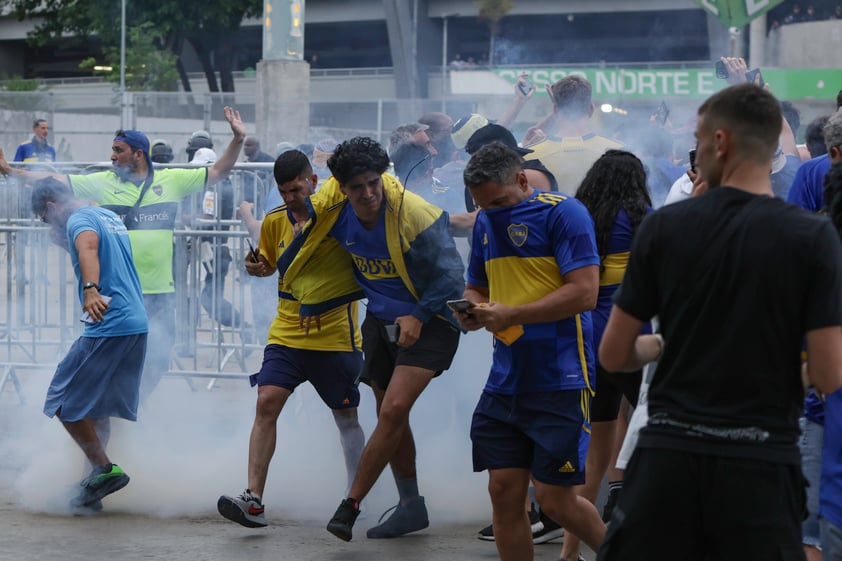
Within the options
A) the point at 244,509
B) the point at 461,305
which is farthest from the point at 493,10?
the point at 461,305

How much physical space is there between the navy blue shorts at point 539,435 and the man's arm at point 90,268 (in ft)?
8.08

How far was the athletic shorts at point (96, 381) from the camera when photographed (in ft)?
20.7

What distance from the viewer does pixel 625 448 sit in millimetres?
3406

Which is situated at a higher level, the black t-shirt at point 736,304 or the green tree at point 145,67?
the green tree at point 145,67

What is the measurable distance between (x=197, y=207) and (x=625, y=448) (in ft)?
20.6

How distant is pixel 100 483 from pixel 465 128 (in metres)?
3.23

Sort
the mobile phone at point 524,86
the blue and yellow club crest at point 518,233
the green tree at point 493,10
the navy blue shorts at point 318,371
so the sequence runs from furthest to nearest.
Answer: the green tree at point 493,10 → the mobile phone at point 524,86 → the navy blue shorts at point 318,371 → the blue and yellow club crest at point 518,233

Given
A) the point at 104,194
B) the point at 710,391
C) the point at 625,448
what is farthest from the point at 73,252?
the point at 710,391

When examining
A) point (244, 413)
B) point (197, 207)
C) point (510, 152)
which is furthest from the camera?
point (197, 207)

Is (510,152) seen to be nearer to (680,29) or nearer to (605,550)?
(605,550)

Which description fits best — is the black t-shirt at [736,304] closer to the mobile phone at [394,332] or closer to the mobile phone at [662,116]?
the mobile phone at [394,332]

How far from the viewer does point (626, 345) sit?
9.66ft

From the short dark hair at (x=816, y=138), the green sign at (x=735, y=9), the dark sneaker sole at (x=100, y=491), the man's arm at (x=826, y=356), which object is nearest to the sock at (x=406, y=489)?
the dark sneaker sole at (x=100, y=491)

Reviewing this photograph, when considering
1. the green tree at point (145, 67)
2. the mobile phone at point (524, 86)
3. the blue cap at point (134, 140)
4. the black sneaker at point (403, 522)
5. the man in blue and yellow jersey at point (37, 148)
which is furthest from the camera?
the green tree at point (145, 67)
